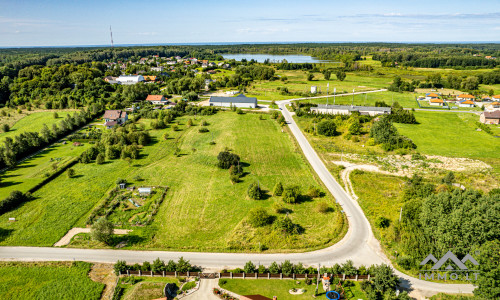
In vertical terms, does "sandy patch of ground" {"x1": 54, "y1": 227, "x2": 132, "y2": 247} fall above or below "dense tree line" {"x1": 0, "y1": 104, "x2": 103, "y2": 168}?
below

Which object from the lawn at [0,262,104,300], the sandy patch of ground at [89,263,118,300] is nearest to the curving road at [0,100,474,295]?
the sandy patch of ground at [89,263,118,300]

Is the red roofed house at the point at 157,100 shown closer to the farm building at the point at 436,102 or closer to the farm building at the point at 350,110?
the farm building at the point at 350,110

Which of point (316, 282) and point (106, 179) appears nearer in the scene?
point (316, 282)

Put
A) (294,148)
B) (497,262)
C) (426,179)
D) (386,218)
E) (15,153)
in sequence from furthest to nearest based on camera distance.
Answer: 1. (294,148)
2. (15,153)
3. (426,179)
4. (386,218)
5. (497,262)

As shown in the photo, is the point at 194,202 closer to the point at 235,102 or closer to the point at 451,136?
the point at 235,102

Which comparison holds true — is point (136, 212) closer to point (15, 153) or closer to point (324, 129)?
→ point (15, 153)

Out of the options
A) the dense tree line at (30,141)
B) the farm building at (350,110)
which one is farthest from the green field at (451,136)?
the dense tree line at (30,141)

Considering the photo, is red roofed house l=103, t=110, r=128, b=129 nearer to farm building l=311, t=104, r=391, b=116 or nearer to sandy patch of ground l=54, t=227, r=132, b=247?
sandy patch of ground l=54, t=227, r=132, b=247

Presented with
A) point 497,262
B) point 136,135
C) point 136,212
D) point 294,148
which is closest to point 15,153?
point 136,135
